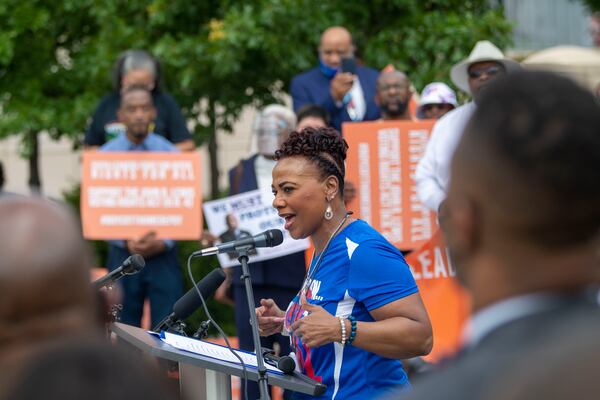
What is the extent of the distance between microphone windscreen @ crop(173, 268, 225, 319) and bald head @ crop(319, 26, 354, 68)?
4.17 meters

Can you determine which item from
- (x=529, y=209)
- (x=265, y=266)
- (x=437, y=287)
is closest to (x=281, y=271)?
(x=265, y=266)

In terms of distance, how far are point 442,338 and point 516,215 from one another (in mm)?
5598

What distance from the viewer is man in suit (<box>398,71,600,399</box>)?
5.56ft

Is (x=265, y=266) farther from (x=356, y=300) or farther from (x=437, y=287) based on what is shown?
(x=356, y=300)

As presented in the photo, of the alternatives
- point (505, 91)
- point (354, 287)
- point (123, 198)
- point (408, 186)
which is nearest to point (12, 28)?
point (123, 198)

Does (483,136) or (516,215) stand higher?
(483,136)

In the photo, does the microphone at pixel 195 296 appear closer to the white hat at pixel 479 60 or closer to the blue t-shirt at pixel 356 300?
the blue t-shirt at pixel 356 300

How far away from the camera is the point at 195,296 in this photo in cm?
457

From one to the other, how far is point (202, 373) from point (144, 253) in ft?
10.4

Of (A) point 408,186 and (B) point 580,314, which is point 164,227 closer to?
(A) point 408,186

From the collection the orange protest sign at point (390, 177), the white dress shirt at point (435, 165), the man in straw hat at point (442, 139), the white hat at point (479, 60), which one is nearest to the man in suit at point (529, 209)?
the man in straw hat at point (442, 139)

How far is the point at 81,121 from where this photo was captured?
35.2 feet

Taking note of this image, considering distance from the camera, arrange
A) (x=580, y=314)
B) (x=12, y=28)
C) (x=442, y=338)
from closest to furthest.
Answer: (x=580, y=314) < (x=442, y=338) < (x=12, y=28)

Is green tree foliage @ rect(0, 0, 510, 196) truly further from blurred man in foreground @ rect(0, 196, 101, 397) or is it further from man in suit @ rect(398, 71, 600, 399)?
man in suit @ rect(398, 71, 600, 399)
